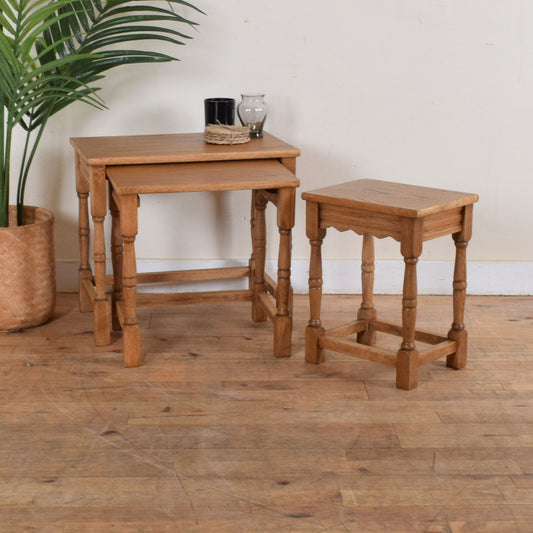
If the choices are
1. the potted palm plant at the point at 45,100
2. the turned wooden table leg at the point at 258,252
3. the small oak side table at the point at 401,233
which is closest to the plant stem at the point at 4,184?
the potted palm plant at the point at 45,100

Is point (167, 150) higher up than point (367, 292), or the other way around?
point (167, 150)

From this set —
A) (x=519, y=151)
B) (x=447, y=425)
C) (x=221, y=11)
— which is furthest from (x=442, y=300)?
(x=221, y=11)

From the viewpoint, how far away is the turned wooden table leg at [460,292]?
9.25 ft

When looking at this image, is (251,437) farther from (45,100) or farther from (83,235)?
(45,100)

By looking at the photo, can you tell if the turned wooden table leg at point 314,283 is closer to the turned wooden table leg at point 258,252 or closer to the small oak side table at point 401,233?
the small oak side table at point 401,233

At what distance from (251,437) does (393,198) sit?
2.93 ft

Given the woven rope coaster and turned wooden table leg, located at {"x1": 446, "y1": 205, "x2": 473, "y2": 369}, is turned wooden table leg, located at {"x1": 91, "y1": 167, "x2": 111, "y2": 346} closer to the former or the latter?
the woven rope coaster

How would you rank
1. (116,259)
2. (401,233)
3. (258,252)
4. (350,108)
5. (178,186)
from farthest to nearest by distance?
(350,108) → (258,252) → (116,259) → (178,186) → (401,233)

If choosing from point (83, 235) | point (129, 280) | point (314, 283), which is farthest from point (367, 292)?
point (83, 235)

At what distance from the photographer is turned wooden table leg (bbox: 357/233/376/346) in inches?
121

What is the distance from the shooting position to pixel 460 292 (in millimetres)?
2867

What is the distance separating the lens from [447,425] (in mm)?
2527

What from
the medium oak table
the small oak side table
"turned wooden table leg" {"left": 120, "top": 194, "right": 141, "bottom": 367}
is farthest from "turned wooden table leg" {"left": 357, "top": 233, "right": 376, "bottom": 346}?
"turned wooden table leg" {"left": 120, "top": 194, "right": 141, "bottom": 367}

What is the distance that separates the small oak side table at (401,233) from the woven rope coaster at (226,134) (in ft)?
1.58
